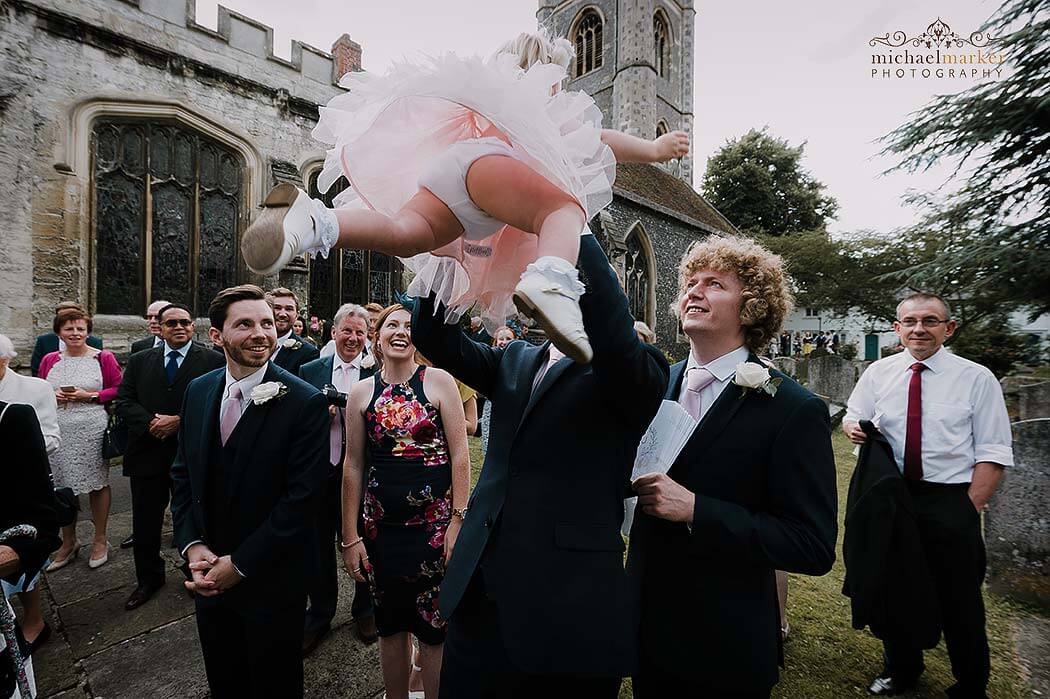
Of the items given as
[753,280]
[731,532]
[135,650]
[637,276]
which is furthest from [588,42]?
[731,532]

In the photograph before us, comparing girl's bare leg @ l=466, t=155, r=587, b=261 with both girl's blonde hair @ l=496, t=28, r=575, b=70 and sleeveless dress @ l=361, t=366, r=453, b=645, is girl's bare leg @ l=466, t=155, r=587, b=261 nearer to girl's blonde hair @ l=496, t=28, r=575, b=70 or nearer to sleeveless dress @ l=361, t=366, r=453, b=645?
girl's blonde hair @ l=496, t=28, r=575, b=70

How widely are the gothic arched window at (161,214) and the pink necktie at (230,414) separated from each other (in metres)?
8.61

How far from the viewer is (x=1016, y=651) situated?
10.8ft

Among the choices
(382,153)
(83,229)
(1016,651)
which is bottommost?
(1016,651)

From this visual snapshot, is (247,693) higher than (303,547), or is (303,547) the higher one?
(303,547)

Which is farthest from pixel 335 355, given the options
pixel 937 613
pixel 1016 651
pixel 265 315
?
pixel 1016 651

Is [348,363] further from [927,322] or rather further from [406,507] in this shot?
[927,322]

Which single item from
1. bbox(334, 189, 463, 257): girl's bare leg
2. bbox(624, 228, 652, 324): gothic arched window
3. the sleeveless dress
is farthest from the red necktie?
bbox(624, 228, 652, 324): gothic arched window

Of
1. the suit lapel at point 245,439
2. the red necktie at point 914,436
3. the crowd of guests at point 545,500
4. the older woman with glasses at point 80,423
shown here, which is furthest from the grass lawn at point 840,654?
the older woman with glasses at point 80,423

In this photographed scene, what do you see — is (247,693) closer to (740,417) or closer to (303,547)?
(303,547)

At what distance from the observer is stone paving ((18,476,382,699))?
263 centimetres

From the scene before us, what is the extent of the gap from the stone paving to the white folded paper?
2143mm

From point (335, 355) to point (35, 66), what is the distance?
27.5ft

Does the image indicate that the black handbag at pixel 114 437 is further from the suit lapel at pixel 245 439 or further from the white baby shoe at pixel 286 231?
A: the white baby shoe at pixel 286 231
